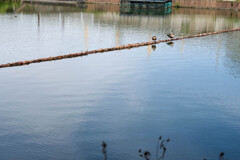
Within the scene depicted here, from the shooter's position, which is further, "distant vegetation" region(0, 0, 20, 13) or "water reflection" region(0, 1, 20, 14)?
"distant vegetation" region(0, 0, 20, 13)

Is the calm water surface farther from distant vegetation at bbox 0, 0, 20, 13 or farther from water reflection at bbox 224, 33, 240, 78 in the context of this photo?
distant vegetation at bbox 0, 0, 20, 13

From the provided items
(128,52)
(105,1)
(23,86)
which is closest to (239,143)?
(23,86)

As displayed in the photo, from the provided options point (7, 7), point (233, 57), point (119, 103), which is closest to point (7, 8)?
point (7, 7)

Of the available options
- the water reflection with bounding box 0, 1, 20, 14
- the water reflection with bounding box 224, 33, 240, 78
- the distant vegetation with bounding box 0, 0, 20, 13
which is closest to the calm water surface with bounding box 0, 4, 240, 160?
the water reflection with bounding box 224, 33, 240, 78

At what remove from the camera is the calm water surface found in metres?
12.5

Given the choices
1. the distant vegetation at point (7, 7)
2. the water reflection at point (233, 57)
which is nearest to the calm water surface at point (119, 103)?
the water reflection at point (233, 57)

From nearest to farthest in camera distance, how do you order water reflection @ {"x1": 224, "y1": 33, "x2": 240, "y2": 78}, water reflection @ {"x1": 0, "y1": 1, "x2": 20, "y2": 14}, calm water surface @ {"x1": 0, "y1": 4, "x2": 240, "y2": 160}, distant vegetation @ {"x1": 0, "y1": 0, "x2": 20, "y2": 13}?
calm water surface @ {"x1": 0, "y1": 4, "x2": 240, "y2": 160}, water reflection @ {"x1": 224, "y1": 33, "x2": 240, "y2": 78}, water reflection @ {"x1": 0, "y1": 1, "x2": 20, "y2": 14}, distant vegetation @ {"x1": 0, "y1": 0, "x2": 20, "y2": 13}

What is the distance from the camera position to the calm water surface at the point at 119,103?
12.5 m

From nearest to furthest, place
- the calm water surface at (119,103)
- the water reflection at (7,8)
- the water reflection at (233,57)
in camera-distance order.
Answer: the calm water surface at (119,103)
the water reflection at (233,57)
the water reflection at (7,8)

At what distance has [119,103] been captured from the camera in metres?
16.9

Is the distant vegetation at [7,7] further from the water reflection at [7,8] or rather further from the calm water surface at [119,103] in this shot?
the calm water surface at [119,103]

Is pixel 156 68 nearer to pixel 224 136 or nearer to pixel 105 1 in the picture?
pixel 224 136

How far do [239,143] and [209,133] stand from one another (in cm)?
120

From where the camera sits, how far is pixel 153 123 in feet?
48.2
